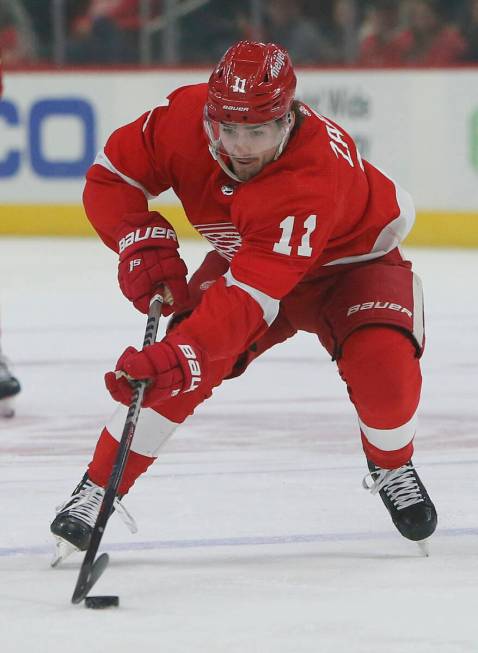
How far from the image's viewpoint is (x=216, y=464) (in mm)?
3412

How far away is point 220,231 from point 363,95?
5457 mm

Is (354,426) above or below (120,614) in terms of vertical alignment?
below

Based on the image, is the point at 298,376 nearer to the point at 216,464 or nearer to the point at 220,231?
the point at 216,464

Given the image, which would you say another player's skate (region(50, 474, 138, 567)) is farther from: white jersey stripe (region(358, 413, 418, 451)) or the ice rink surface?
white jersey stripe (region(358, 413, 418, 451))

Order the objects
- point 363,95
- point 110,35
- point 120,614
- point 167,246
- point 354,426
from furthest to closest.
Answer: point 110,35 < point 363,95 < point 354,426 < point 167,246 < point 120,614

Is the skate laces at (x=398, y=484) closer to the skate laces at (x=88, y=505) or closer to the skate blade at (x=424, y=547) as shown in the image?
the skate blade at (x=424, y=547)

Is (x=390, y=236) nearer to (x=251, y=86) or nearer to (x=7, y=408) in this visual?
(x=251, y=86)

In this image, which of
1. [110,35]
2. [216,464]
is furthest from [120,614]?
[110,35]

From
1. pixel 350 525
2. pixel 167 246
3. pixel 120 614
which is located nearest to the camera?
pixel 120 614

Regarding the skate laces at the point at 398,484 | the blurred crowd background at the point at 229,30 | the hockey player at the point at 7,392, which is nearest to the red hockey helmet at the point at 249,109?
the skate laces at the point at 398,484

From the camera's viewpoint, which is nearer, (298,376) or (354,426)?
(354,426)

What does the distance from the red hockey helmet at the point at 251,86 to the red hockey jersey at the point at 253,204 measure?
0.30 ft

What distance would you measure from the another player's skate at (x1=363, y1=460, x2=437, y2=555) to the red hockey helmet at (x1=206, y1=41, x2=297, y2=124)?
0.74m

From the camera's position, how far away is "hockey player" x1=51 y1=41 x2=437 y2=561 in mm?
2422
